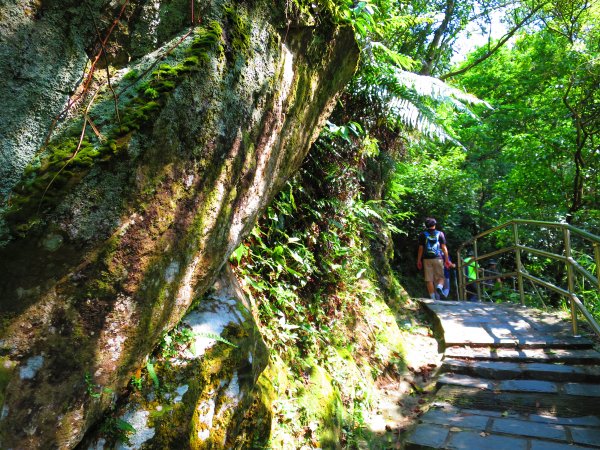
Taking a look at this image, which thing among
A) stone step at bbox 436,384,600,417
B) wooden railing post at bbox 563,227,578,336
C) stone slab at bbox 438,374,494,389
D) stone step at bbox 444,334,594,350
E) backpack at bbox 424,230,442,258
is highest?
backpack at bbox 424,230,442,258

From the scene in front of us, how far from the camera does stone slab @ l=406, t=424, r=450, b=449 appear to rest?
271cm

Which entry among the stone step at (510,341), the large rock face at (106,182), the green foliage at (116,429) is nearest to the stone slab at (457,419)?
the stone step at (510,341)

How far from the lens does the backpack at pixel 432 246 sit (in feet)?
23.6

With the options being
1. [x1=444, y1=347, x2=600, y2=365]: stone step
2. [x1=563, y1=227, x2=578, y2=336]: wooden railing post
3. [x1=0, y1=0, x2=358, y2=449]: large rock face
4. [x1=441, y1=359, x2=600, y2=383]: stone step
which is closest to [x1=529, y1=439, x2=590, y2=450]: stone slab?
[x1=441, y1=359, x2=600, y2=383]: stone step

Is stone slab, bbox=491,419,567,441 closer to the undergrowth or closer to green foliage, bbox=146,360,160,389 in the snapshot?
the undergrowth

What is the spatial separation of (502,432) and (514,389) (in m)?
0.78

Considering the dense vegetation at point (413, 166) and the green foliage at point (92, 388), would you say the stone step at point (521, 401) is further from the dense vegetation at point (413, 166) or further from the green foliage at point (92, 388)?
the green foliage at point (92, 388)

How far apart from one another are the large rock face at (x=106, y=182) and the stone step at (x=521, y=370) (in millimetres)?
3129

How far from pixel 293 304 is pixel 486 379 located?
84.0 inches

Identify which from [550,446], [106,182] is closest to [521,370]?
[550,446]

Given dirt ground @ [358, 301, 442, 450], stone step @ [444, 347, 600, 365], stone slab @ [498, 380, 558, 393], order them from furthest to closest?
stone step @ [444, 347, 600, 365] → stone slab @ [498, 380, 558, 393] → dirt ground @ [358, 301, 442, 450]

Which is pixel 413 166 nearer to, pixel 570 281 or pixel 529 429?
pixel 570 281

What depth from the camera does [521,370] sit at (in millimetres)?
3721

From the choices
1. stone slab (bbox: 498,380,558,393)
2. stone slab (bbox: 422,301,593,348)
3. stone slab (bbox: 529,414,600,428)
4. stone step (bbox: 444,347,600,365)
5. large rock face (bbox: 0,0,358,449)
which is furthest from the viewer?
stone slab (bbox: 422,301,593,348)
